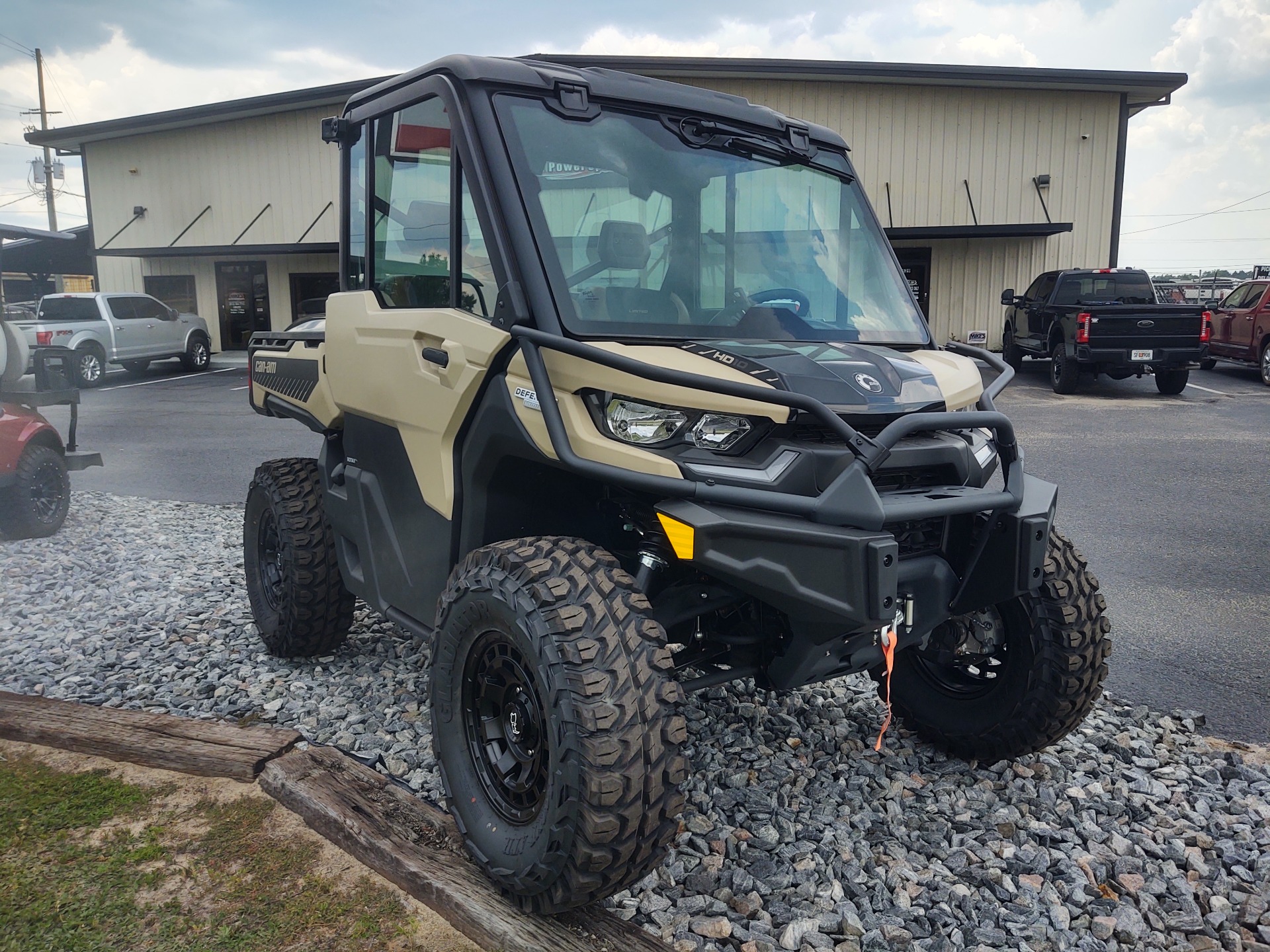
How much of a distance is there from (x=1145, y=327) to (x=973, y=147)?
30.0 feet

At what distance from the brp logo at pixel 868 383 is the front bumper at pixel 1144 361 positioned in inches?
559

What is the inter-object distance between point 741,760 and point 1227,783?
1.82m

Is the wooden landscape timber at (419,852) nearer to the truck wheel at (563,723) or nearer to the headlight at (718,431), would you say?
the truck wheel at (563,723)

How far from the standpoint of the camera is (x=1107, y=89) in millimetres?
22000

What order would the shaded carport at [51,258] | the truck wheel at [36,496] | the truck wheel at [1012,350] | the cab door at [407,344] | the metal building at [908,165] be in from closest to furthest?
the cab door at [407,344] < the truck wheel at [36,496] < the truck wheel at [1012,350] < the metal building at [908,165] < the shaded carport at [51,258]

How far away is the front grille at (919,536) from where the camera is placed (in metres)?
2.87

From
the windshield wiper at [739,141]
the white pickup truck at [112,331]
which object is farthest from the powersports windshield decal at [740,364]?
the white pickup truck at [112,331]

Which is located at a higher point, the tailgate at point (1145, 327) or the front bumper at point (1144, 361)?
the tailgate at point (1145, 327)

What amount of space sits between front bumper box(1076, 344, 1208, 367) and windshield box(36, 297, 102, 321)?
767 inches

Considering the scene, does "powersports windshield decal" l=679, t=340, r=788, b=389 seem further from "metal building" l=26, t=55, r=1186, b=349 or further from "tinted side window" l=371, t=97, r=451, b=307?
"metal building" l=26, t=55, r=1186, b=349

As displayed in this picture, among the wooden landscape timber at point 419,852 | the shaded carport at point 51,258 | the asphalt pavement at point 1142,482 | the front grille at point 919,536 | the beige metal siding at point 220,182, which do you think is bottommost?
the asphalt pavement at point 1142,482

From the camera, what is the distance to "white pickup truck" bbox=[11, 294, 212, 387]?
2003 cm

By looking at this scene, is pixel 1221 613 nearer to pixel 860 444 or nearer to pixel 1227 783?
pixel 1227 783

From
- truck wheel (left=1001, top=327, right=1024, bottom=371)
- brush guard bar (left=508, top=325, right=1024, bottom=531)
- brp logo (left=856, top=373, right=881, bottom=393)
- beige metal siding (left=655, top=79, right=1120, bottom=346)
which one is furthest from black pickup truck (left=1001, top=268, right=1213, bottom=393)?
brush guard bar (left=508, top=325, right=1024, bottom=531)
